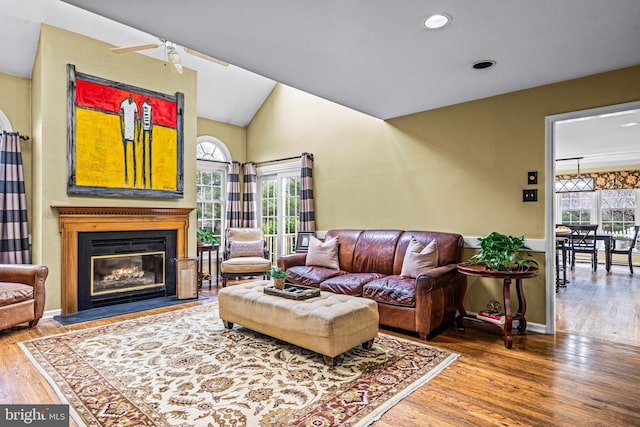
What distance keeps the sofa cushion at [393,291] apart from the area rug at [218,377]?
0.35 metres

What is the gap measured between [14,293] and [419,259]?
405cm

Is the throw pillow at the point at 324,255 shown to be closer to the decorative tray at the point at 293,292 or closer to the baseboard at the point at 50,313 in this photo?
the decorative tray at the point at 293,292

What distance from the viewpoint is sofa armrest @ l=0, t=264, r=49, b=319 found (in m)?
3.68

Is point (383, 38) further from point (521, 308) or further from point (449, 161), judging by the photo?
point (521, 308)

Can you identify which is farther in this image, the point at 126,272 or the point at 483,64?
the point at 126,272

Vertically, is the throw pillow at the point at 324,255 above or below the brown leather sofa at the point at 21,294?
above

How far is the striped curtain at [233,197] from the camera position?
6.59m

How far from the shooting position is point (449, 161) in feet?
14.0

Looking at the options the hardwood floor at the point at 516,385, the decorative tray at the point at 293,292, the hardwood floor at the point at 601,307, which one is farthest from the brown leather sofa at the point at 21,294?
the hardwood floor at the point at 601,307

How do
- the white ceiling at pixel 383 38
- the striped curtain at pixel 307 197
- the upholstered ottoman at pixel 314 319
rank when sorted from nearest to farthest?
the white ceiling at pixel 383 38 → the upholstered ottoman at pixel 314 319 → the striped curtain at pixel 307 197

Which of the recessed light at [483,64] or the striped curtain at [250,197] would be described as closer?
the recessed light at [483,64]

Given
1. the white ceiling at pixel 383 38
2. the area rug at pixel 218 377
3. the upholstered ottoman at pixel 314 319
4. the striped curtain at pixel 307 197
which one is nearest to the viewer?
the area rug at pixel 218 377

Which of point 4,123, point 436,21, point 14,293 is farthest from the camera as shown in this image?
point 4,123

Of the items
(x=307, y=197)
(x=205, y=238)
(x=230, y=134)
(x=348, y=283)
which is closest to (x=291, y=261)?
(x=348, y=283)
